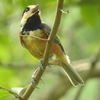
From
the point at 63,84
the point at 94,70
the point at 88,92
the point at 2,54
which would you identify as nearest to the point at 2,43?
the point at 2,54

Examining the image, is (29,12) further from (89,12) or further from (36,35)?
(89,12)

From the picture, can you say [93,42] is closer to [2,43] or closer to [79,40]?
[79,40]

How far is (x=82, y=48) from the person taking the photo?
17.2ft

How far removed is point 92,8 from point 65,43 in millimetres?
1879

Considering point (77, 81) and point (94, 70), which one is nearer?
point (77, 81)

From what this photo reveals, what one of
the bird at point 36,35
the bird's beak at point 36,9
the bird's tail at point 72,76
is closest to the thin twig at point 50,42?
the bird at point 36,35

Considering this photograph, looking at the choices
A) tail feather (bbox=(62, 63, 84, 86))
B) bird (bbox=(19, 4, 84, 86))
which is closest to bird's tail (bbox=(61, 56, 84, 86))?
tail feather (bbox=(62, 63, 84, 86))

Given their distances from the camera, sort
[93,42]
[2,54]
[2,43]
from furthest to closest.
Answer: [93,42], [2,54], [2,43]

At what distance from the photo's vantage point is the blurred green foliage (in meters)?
3.66

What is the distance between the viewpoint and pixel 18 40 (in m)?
5.09

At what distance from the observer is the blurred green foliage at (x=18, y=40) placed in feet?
12.0

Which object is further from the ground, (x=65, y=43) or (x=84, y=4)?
(x=84, y=4)

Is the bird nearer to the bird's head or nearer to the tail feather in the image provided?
the bird's head

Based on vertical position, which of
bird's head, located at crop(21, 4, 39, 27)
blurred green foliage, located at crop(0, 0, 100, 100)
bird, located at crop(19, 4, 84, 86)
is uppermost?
bird's head, located at crop(21, 4, 39, 27)
